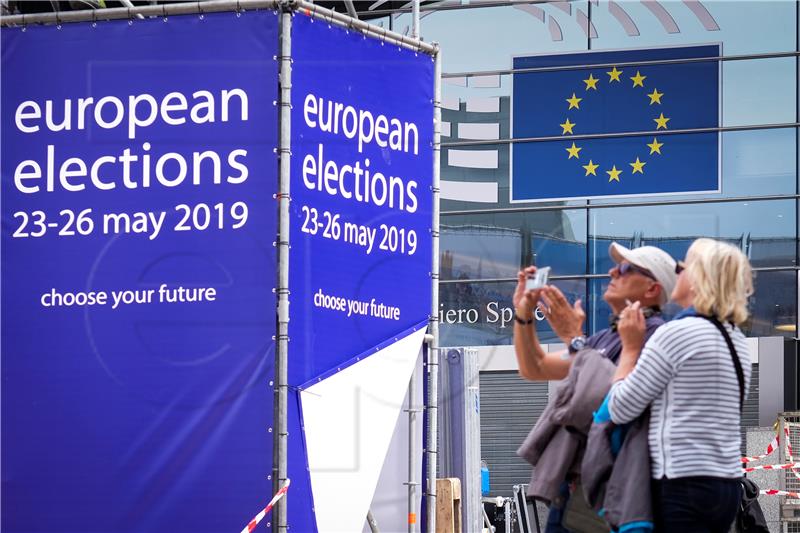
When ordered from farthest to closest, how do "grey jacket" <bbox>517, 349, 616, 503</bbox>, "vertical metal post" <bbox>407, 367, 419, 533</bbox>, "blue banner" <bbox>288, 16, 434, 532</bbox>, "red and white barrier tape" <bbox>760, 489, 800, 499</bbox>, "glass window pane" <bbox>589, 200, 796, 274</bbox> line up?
"glass window pane" <bbox>589, 200, 796, 274</bbox> < "red and white barrier tape" <bbox>760, 489, 800, 499</bbox> < "vertical metal post" <bbox>407, 367, 419, 533</bbox> < "blue banner" <bbox>288, 16, 434, 532</bbox> < "grey jacket" <bbox>517, 349, 616, 503</bbox>

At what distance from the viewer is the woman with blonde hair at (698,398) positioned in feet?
15.9

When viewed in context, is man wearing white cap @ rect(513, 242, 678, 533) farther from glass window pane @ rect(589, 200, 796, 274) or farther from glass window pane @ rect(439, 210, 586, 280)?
glass window pane @ rect(439, 210, 586, 280)

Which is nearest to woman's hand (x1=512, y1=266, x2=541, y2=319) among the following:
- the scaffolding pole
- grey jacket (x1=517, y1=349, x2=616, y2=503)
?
grey jacket (x1=517, y1=349, x2=616, y2=503)

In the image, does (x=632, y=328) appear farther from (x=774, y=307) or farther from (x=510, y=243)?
(x=510, y=243)

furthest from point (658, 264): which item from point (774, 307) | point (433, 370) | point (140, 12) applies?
point (774, 307)

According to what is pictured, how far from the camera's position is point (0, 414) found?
30.7ft

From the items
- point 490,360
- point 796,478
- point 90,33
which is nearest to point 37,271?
point 90,33

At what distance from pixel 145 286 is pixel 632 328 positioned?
4789 mm

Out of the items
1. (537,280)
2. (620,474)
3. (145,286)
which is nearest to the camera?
(620,474)

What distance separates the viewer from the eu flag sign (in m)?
23.7

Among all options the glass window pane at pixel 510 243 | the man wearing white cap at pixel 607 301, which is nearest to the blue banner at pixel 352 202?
the man wearing white cap at pixel 607 301

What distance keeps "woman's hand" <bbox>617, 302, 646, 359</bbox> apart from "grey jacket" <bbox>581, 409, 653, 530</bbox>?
0.28m

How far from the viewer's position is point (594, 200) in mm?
24031

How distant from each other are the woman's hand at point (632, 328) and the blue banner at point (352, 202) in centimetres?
416
